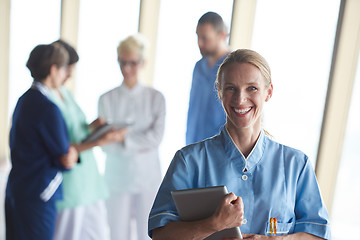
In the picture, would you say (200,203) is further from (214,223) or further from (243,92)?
(243,92)

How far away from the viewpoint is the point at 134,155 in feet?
9.29

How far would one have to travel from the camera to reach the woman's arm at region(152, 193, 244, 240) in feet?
3.46

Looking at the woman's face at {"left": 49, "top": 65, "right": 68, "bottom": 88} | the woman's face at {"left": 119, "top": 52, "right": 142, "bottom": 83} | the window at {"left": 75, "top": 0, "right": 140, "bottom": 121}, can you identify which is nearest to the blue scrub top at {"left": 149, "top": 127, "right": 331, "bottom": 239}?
the woman's face at {"left": 49, "top": 65, "right": 68, "bottom": 88}

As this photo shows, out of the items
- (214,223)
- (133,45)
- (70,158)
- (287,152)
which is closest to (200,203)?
(214,223)

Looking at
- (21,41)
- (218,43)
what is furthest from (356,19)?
(21,41)

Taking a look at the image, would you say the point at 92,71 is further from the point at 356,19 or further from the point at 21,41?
the point at 356,19

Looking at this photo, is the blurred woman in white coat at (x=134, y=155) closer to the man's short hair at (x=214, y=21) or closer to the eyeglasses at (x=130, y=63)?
the eyeglasses at (x=130, y=63)

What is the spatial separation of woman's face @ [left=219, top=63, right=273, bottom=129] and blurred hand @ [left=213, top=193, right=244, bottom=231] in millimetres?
275

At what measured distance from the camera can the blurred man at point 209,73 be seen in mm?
2451

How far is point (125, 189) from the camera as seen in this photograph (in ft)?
9.28

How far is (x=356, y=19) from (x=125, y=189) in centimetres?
234

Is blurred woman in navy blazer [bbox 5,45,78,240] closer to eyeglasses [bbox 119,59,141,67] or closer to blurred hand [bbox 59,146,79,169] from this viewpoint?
blurred hand [bbox 59,146,79,169]

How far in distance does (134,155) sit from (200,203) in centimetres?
179

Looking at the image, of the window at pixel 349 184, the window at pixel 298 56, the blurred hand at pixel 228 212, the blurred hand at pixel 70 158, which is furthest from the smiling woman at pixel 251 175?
the window at pixel 349 184
